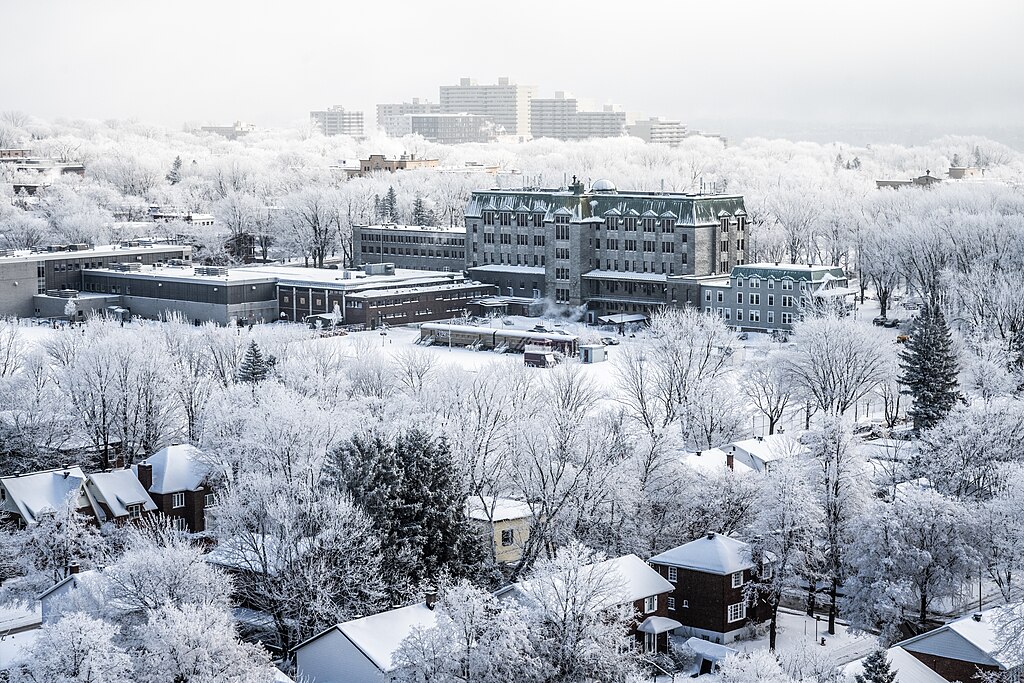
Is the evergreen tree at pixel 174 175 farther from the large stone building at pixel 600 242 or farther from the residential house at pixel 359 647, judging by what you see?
the residential house at pixel 359 647

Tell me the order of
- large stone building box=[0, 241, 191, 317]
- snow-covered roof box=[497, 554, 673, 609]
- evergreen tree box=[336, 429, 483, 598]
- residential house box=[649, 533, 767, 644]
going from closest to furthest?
snow-covered roof box=[497, 554, 673, 609]
evergreen tree box=[336, 429, 483, 598]
residential house box=[649, 533, 767, 644]
large stone building box=[0, 241, 191, 317]

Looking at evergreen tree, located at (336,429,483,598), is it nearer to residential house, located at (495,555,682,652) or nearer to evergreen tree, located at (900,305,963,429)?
residential house, located at (495,555,682,652)

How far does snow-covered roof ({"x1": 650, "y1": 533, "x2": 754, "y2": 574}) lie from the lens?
Result: 105 ft

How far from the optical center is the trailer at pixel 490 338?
64.8 meters

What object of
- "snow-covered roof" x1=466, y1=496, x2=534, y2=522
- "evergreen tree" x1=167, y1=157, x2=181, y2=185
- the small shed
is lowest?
"snow-covered roof" x1=466, y1=496, x2=534, y2=522

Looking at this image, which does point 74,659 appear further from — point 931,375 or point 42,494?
point 931,375

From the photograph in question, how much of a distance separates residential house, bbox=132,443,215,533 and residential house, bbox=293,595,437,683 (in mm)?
11982

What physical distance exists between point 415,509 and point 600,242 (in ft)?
157

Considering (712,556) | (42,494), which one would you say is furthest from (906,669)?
(42,494)

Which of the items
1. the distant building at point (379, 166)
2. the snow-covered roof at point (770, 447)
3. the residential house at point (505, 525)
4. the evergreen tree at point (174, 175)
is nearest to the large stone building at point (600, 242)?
the snow-covered roof at point (770, 447)

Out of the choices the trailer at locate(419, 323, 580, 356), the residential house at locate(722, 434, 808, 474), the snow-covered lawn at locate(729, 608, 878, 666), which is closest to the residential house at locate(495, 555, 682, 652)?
the snow-covered lawn at locate(729, 608, 878, 666)

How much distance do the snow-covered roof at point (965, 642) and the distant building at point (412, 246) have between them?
201ft

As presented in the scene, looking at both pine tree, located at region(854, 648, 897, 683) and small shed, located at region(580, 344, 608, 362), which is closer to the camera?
pine tree, located at region(854, 648, 897, 683)

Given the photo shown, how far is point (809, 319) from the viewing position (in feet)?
190
